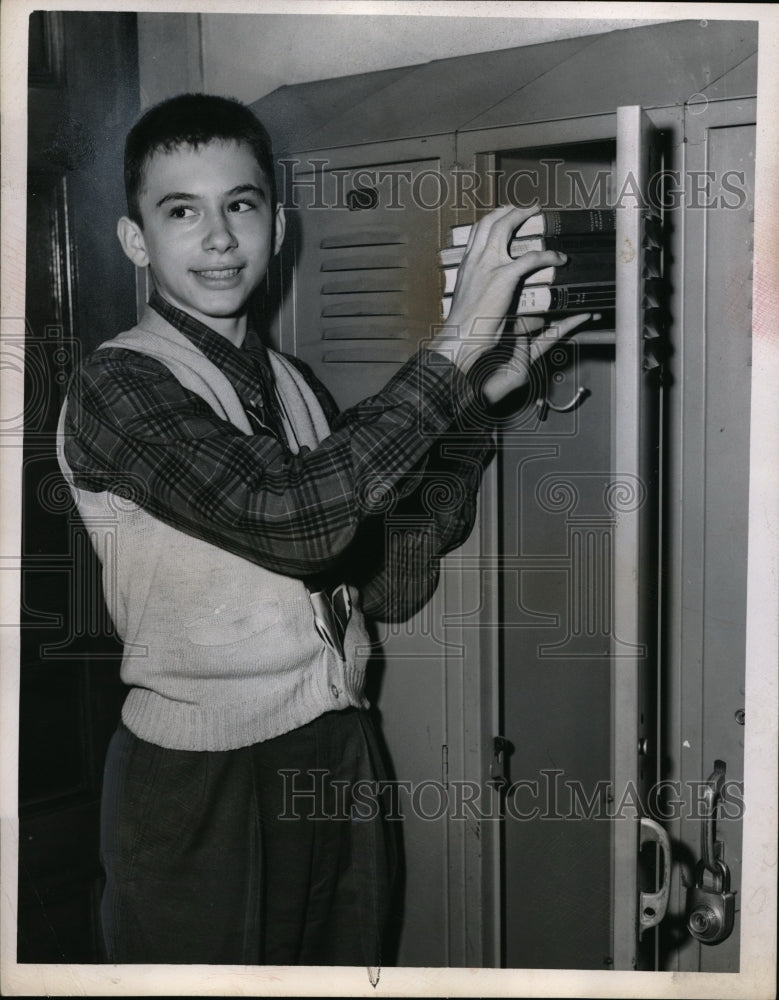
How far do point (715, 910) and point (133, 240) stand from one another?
1.19 metres

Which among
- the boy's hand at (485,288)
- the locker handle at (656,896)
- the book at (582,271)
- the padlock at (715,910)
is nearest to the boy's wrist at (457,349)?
the boy's hand at (485,288)

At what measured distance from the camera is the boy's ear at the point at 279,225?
136cm

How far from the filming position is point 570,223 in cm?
130

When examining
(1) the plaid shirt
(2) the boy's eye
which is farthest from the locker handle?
(2) the boy's eye

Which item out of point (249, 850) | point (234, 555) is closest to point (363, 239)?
point (234, 555)

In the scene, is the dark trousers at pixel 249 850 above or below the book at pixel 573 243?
below

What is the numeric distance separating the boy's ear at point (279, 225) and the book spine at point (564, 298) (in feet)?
1.09

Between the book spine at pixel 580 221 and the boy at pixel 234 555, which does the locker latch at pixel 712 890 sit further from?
the book spine at pixel 580 221

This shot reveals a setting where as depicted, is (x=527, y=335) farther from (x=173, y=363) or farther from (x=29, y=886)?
(x=29, y=886)

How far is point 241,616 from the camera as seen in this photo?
1.32 metres

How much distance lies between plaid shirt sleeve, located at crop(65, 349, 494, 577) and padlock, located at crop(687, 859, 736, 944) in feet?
2.21

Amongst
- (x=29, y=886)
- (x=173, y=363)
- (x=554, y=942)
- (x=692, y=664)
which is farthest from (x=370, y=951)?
(x=173, y=363)

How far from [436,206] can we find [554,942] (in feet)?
3.42

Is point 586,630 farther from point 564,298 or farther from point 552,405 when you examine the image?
point 564,298
